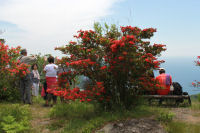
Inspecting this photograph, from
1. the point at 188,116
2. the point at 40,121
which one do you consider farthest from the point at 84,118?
the point at 188,116

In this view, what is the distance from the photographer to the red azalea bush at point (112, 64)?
19.1ft

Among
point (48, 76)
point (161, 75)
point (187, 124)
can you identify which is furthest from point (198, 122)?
point (48, 76)

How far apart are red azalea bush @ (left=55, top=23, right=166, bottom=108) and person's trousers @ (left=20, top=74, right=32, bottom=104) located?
9.72 feet

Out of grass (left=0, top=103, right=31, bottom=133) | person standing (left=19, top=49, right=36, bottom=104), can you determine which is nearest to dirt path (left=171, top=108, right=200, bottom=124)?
grass (left=0, top=103, right=31, bottom=133)

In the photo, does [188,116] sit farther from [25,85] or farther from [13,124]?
[25,85]

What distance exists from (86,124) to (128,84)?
5.51 feet

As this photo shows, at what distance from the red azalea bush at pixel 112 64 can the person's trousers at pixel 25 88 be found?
2964 mm

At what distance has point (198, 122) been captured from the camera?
5.96 m

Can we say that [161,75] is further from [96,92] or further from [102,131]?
[102,131]

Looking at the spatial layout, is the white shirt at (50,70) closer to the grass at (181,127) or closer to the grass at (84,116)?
the grass at (84,116)

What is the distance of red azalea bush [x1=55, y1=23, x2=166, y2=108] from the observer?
229 inches

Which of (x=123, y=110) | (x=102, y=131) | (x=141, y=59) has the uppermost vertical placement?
(x=141, y=59)

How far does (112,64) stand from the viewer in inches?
237

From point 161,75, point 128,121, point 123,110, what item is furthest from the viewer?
point 161,75
